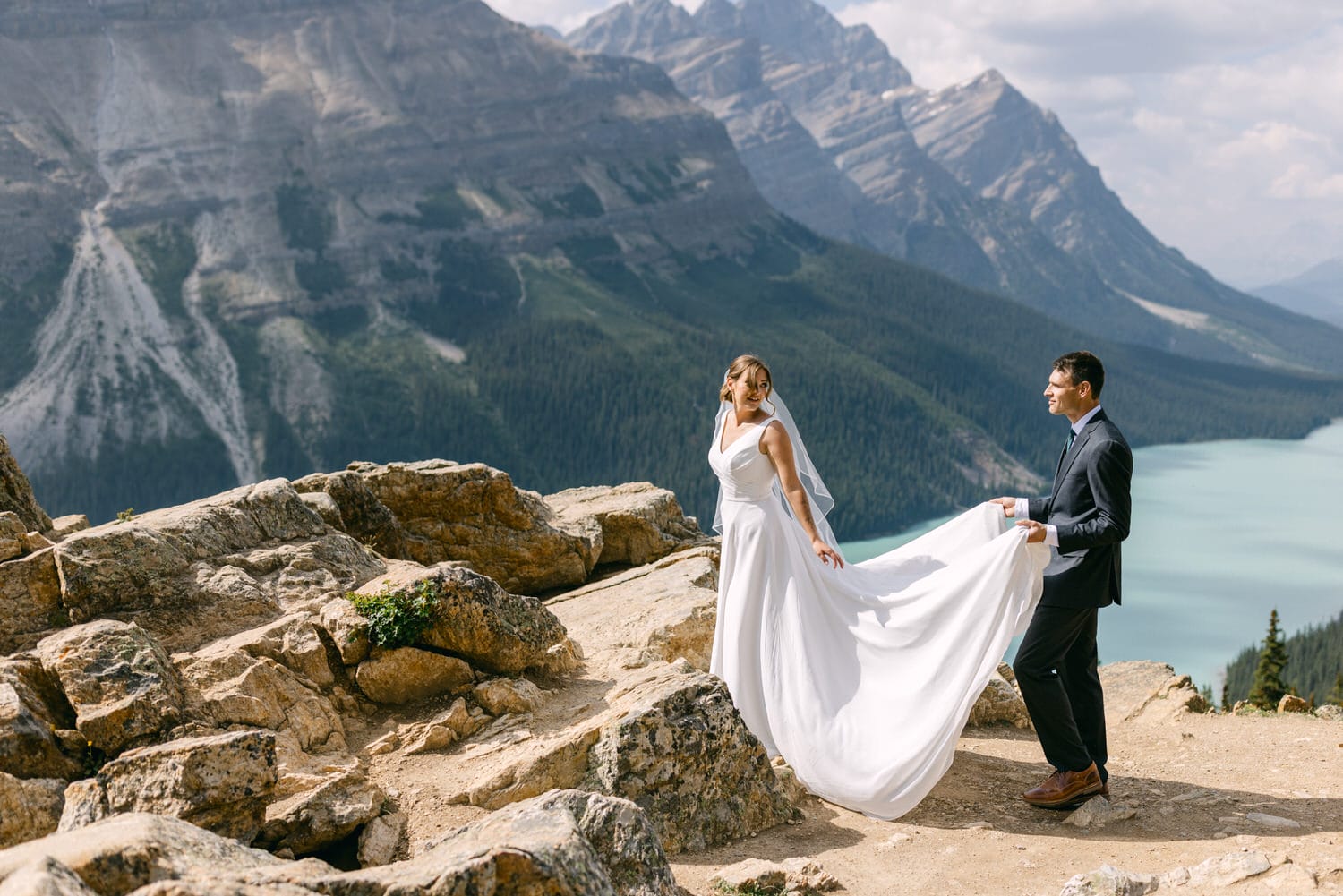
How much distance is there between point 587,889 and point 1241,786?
8.03 meters

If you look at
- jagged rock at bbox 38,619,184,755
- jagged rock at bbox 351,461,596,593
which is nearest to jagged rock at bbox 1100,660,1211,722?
jagged rock at bbox 351,461,596,593

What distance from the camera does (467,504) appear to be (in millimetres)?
17844

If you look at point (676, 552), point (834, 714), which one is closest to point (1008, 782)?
point (834, 714)

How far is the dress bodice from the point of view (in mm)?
11047

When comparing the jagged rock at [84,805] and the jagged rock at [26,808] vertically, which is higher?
the jagged rock at [84,805]

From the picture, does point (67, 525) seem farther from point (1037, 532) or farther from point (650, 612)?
point (1037, 532)

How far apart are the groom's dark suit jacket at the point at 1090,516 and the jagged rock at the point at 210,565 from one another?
8.05m

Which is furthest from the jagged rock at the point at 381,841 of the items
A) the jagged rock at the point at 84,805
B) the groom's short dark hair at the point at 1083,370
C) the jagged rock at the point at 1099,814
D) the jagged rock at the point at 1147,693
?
the jagged rock at the point at 1147,693

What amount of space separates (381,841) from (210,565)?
4.86 metres

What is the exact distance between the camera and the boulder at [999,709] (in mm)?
14109

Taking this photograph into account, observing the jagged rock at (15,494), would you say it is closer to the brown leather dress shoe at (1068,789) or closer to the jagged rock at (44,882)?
the jagged rock at (44,882)

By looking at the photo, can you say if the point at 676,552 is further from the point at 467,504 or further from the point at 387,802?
the point at 387,802

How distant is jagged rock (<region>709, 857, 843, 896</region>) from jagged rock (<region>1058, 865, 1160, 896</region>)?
5.83 ft

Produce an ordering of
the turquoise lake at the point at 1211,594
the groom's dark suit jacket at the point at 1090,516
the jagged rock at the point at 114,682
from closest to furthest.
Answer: the jagged rock at the point at 114,682 < the groom's dark suit jacket at the point at 1090,516 < the turquoise lake at the point at 1211,594
